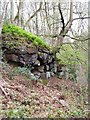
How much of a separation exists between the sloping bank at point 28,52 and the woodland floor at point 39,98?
34 centimetres

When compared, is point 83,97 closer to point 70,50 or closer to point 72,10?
point 70,50

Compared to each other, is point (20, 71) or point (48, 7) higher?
point (48, 7)

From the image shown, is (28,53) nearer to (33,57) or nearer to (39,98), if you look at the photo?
(33,57)

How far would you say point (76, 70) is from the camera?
6.57 meters

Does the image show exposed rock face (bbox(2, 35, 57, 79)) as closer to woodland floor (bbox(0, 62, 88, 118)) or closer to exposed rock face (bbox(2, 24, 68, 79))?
exposed rock face (bbox(2, 24, 68, 79))

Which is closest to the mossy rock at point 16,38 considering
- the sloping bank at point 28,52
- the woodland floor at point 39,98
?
the sloping bank at point 28,52

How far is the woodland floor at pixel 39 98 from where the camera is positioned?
150 inches

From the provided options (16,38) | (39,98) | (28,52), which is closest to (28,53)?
(28,52)

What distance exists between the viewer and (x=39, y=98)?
4.53 meters

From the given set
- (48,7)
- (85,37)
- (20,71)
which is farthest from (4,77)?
(48,7)

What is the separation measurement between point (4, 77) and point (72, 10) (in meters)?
2.91

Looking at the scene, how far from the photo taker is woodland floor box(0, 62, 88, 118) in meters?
3.82

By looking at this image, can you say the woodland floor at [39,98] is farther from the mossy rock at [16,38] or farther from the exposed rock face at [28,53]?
the mossy rock at [16,38]

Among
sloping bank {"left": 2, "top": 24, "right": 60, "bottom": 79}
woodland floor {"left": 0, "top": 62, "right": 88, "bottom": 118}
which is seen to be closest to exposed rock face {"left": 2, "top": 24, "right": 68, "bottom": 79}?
sloping bank {"left": 2, "top": 24, "right": 60, "bottom": 79}
